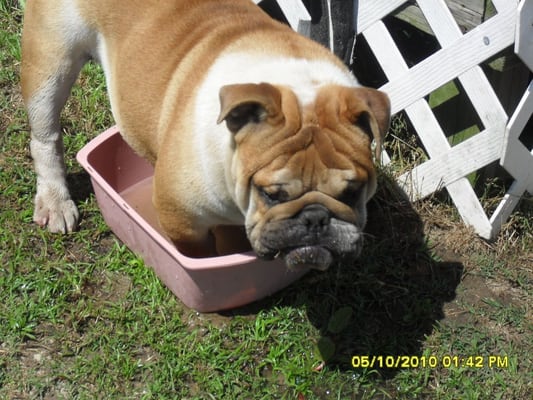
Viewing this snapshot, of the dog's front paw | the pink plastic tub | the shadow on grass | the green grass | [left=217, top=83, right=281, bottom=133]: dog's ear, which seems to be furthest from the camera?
the dog's front paw

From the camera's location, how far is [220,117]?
2732mm

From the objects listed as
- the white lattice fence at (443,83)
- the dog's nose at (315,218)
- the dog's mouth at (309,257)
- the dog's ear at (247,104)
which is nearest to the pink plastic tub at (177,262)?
the dog's mouth at (309,257)

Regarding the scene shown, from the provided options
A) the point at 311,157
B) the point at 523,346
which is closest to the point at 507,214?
the point at 523,346

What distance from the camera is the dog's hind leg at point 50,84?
12.0ft

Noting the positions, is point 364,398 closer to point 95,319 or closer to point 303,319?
point 303,319

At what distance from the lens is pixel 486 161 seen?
12.6 ft

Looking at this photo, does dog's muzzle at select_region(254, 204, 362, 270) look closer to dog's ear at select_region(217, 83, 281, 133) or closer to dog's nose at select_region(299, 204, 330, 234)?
dog's nose at select_region(299, 204, 330, 234)

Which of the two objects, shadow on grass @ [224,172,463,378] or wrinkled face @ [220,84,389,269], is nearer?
wrinkled face @ [220,84,389,269]

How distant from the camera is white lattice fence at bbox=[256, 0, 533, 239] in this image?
360 centimetres

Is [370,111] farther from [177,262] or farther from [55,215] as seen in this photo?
[55,215]
